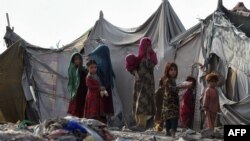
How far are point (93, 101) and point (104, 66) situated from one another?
1.20m

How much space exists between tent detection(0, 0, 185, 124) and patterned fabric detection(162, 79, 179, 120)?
349 cm

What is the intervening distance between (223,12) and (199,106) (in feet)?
5.29

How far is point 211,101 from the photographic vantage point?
1156 cm

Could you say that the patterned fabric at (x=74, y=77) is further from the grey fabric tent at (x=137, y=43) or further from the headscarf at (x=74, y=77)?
the grey fabric tent at (x=137, y=43)

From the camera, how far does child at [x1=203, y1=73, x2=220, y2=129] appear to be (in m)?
11.5

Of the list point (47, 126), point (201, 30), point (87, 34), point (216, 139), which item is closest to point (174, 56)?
point (201, 30)

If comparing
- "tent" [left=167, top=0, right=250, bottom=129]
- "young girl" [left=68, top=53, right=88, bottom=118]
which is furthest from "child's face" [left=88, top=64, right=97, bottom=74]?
"tent" [left=167, top=0, right=250, bottom=129]

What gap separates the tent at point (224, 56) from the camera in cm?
1194

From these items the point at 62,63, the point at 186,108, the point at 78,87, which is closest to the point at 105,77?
the point at 78,87

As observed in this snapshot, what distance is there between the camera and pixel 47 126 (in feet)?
30.0

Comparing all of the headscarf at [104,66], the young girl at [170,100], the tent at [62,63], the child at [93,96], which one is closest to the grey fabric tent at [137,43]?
the tent at [62,63]

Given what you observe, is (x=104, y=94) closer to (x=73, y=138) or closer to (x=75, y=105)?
(x=75, y=105)

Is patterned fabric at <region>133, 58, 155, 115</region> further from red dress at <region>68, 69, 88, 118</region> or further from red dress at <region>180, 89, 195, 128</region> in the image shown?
red dress at <region>68, 69, 88, 118</region>

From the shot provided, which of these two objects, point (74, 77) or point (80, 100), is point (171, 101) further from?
point (74, 77)
